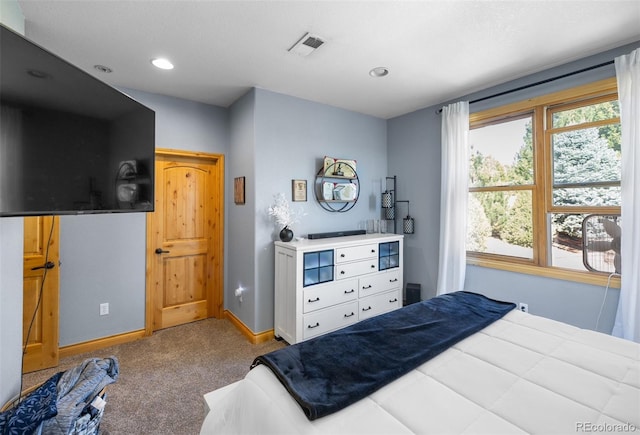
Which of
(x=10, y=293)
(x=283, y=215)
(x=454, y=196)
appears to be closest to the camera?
(x=10, y=293)

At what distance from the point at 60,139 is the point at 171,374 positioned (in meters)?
1.94

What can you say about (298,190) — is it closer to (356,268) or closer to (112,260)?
(356,268)

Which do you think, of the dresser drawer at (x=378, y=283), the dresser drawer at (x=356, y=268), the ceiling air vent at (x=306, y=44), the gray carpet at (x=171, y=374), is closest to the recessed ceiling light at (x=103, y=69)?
the ceiling air vent at (x=306, y=44)

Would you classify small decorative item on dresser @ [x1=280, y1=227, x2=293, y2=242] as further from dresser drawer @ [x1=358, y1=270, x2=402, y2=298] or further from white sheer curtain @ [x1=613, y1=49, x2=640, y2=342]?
white sheer curtain @ [x1=613, y1=49, x2=640, y2=342]

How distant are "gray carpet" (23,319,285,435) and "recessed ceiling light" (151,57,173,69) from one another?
8.68 feet

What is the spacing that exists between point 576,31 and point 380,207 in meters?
2.55

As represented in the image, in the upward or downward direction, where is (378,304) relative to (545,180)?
downward

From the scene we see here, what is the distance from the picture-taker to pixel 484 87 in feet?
9.72

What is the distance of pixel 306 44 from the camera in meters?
2.10

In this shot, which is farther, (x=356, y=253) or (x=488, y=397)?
(x=356, y=253)

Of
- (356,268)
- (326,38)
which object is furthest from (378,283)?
(326,38)

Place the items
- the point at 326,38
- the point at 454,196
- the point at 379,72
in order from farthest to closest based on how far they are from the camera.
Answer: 1. the point at 454,196
2. the point at 379,72
3. the point at 326,38

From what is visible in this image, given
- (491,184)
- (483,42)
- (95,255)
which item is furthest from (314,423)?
(491,184)

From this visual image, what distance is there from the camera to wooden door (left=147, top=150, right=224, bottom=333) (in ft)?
10.2
